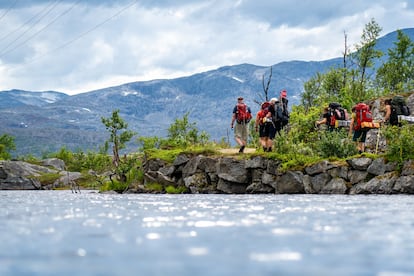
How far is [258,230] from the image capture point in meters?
6.37

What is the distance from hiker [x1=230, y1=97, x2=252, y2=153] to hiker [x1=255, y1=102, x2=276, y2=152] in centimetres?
65

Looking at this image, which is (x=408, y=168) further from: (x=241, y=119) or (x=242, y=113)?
(x=241, y=119)

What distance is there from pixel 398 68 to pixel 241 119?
169 feet

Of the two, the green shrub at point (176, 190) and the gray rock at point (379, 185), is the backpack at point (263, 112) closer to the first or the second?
the green shrub at point (176, 190)

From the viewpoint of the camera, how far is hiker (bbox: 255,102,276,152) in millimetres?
22422

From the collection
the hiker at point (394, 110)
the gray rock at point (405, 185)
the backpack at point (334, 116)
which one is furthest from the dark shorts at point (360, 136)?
the gray rock at point (405, 185)

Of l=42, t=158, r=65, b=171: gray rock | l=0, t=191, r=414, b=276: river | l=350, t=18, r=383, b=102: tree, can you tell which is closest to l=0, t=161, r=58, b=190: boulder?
l=42, t=158, r=65, b=171: gray rock

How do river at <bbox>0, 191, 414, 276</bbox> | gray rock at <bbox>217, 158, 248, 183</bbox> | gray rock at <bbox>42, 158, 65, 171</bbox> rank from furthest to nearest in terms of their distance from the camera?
1. gray rock at <bbox>42, 158, 65, 171</bbox>
2. gray rock at <bbox>217, 158, 248, 183</bbox>
3. river at <bbox>0, 191, 414, 276</bbox>

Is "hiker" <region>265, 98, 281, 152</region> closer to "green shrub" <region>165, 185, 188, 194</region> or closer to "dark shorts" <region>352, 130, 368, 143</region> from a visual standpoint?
"dark shorts" <region>352, 130, 368, 143</region>

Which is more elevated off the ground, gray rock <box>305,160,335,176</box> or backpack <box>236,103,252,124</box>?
backpack <box>236,103,252,124</box>

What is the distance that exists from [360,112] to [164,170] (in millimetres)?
8977

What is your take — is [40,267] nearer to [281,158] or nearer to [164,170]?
[281,158]

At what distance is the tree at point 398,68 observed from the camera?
2714 inches

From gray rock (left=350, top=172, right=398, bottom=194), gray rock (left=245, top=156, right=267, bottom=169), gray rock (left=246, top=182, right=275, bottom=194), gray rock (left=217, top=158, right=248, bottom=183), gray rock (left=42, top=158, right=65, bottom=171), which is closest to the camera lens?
gray rock (left=350, top=172, right=398, bottom=194)
